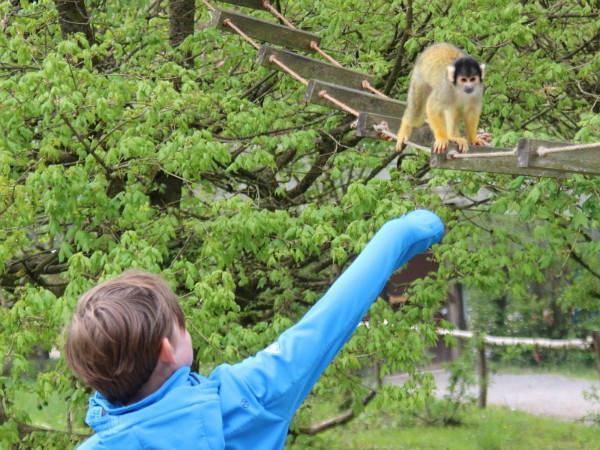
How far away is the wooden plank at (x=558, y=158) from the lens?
3.05m

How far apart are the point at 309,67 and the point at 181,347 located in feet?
12.9

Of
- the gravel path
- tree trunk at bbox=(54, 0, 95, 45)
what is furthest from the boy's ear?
the gravel path

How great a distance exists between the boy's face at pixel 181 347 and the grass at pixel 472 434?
6.81 metres

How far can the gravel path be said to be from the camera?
9.13 metres

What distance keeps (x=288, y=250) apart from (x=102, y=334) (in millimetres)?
4193

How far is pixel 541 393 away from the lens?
9.85m

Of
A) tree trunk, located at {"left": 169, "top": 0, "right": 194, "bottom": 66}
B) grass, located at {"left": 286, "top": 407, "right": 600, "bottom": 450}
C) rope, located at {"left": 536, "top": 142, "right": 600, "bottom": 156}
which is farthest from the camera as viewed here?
grass, located at {"left": 286, "top": 407, "right": 600, "bottom": 450}

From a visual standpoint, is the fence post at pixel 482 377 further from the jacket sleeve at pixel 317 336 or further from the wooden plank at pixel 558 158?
the jacket sleeve at pixel 317 336

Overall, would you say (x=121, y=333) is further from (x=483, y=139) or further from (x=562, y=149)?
(x=483, y=139)

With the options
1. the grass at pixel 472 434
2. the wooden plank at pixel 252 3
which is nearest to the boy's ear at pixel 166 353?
the wooden plank at pixel 252 3

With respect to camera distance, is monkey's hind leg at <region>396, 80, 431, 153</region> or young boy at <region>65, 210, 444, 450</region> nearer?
young boy at <region>65, 210, 444, 450</region>

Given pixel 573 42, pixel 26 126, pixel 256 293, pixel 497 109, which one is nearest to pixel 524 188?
pixel 497 109

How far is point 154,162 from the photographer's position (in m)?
5.00

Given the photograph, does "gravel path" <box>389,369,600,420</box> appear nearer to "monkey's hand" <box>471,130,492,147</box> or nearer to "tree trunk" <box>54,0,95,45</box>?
"monkey's hand" <box>471,130,492,147</box>
